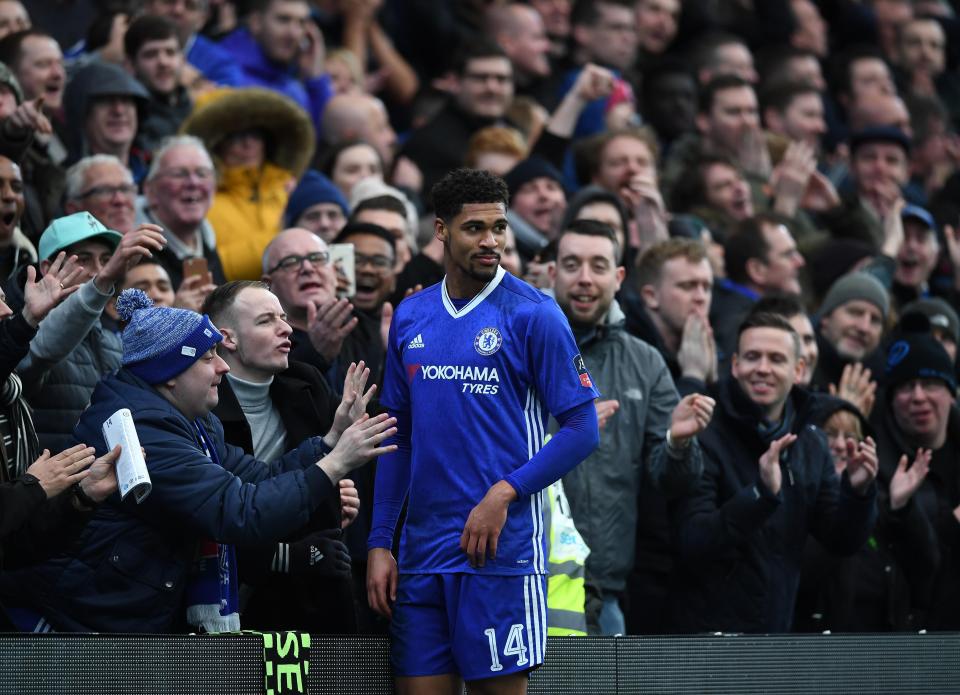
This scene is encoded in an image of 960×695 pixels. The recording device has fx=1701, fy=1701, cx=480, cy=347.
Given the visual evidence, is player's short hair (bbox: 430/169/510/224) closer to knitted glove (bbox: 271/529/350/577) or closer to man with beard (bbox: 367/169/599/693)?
man with beard (bbox: 367/169/599/693)

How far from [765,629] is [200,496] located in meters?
3.38

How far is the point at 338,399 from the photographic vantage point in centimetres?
755

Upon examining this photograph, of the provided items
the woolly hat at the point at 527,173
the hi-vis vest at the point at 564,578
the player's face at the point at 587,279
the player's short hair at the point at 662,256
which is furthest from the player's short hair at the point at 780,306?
the hi-vis vest at the point at 564,578

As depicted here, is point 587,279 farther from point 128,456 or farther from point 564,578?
point 128,456

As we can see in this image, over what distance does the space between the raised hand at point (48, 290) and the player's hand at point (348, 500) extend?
1.34 metres

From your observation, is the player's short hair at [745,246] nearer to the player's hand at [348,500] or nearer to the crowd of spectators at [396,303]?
the crowd of spectators at [396,303]

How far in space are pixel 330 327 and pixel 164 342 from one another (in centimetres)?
162

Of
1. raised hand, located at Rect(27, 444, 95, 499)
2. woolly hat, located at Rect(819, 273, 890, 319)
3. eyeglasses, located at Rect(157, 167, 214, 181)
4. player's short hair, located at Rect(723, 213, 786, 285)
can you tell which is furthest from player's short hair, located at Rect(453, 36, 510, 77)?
raised hand, located at Rect(27, 444, 95, 499)

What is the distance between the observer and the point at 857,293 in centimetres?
1064

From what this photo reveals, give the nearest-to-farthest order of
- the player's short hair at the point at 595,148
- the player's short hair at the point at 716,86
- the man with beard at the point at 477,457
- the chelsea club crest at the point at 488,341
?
the man with beard at the point at 477,457, the chelsea club crest at the point at 488,341, the player's short hair at the point at 595,148, the player's short hair at the point at 716,86

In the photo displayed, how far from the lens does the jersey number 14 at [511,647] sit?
20.0 ft

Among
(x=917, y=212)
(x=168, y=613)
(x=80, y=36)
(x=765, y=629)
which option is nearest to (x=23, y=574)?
(x=168, y=613)

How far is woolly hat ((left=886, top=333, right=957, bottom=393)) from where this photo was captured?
9992mm

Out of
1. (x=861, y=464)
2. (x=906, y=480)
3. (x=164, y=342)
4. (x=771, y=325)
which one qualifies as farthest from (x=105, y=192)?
(x=906, y=480)
